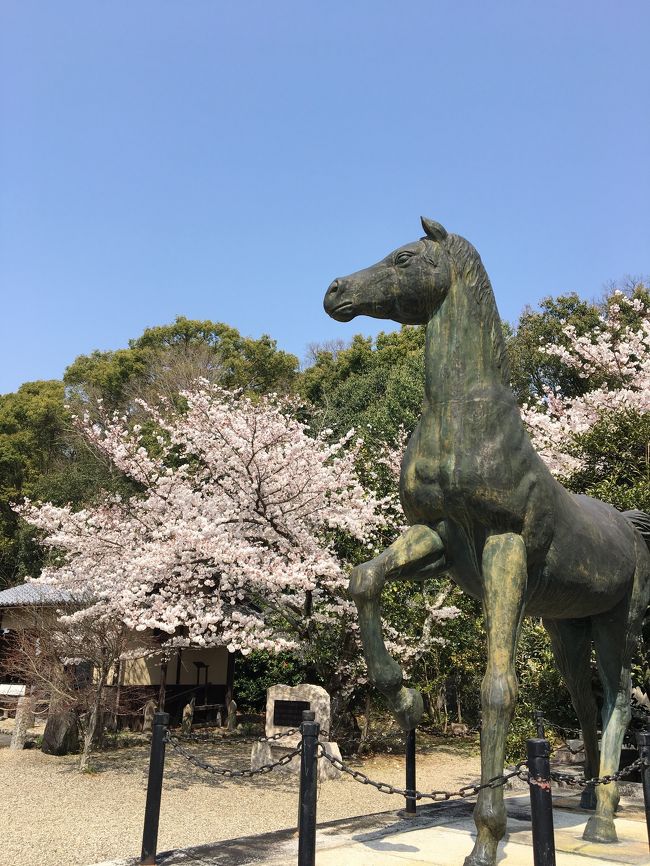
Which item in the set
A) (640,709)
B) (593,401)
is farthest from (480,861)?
(593,401)

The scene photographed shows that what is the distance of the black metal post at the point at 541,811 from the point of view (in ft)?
9.59

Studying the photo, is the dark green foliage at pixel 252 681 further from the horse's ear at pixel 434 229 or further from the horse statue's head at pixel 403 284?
the horse's ear at pixel 434 229

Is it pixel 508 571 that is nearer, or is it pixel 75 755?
pixel 508 571

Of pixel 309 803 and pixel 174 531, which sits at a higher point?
pixel 174 531

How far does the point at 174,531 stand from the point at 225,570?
1.05 metres

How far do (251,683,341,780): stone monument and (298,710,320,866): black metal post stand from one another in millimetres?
7509

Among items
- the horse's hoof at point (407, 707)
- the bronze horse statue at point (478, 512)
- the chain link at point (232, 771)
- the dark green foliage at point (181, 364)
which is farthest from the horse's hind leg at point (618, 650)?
the dark green foliage at point (181, 364)

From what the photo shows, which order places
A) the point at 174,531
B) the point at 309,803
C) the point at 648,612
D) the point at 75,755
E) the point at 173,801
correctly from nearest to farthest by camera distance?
the point at 309,803, the point at 648,612, the point at 173,801, the point at 174,531, the point at 75,755

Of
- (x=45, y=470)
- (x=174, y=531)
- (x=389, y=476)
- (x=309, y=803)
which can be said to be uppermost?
(x=45, y=470)

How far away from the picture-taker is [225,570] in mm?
10766

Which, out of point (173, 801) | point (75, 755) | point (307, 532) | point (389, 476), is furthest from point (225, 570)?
point (389, 476)

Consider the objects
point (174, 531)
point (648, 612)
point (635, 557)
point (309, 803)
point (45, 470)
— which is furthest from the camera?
point (45, 470)

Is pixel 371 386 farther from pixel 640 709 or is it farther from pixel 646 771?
pixel 646 771

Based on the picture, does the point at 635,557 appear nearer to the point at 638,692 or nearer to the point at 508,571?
the point at 508,571
